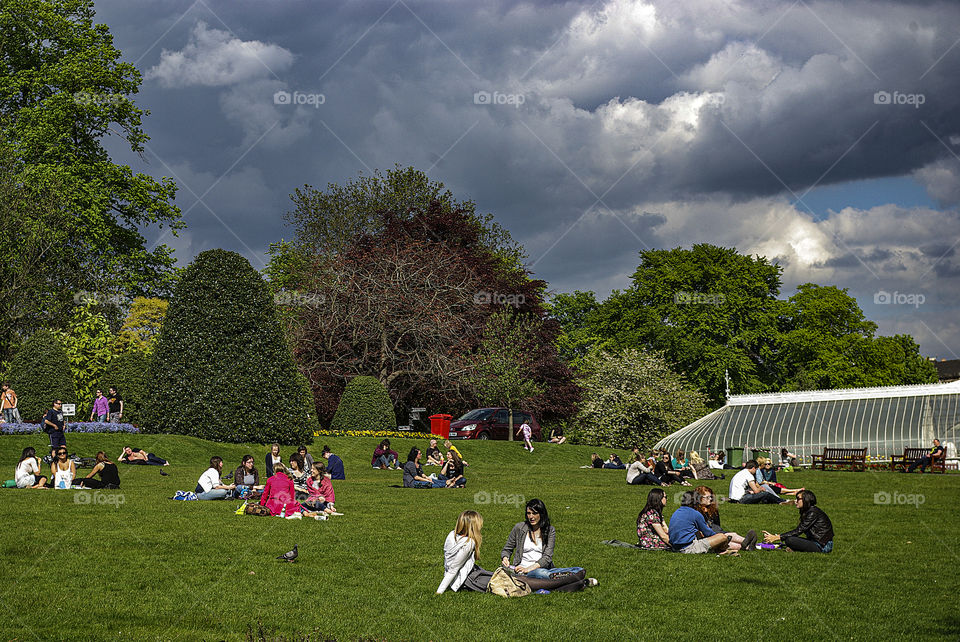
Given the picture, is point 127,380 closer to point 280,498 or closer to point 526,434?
point 526,434

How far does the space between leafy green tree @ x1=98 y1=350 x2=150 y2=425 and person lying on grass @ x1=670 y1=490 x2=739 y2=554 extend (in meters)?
31.8

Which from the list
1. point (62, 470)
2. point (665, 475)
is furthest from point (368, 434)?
point (62, 470)

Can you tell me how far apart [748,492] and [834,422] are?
1011 inches

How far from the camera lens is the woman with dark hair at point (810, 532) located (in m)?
13.9

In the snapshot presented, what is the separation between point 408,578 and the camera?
11.1 meters

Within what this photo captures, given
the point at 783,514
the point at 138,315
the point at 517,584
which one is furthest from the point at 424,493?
the point at 138,315

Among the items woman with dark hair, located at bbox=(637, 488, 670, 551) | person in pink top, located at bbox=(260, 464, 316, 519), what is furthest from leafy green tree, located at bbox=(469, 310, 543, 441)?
woman with dark hair, located at bbox=(637, 488, 670, 551)

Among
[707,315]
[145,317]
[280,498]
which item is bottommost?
[280,498]

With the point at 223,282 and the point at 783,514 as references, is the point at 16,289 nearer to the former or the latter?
the point at 223,282

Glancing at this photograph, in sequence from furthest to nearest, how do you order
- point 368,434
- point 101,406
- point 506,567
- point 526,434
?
point 526,434
point 368,434
point 101,406
point 506,567

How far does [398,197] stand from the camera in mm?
66562

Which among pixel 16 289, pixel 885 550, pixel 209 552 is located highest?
pixel 16 289

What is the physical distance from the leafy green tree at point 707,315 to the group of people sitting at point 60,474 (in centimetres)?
4650

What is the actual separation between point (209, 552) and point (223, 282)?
21717mm
